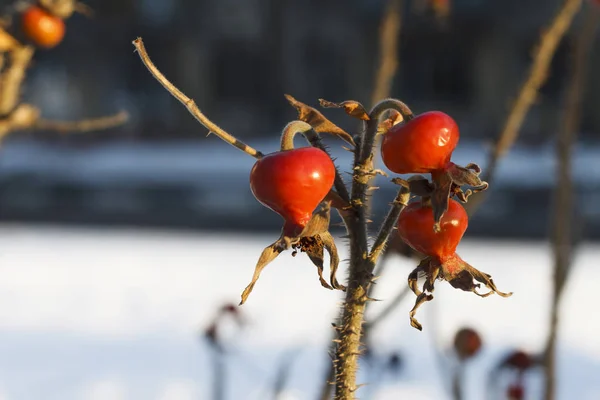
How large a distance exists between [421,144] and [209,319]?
205 cm

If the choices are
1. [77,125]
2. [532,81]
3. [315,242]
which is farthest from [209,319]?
[315,242]

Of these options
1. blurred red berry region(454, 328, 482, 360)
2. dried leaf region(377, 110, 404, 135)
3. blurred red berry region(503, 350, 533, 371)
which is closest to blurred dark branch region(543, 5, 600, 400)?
blurred red berry region(503, 350, 533, 371)

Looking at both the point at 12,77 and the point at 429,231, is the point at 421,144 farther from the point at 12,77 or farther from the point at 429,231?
the point at 12,77

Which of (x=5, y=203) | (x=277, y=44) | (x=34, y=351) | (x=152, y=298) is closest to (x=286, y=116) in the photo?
(x=277, y=44)

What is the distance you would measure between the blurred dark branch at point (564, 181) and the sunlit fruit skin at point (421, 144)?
500 millimetres

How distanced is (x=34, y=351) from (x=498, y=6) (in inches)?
289

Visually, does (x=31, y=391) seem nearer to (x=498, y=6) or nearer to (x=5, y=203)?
(x=5, y=203)

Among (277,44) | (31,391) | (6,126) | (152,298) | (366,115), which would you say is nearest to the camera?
(366,115)

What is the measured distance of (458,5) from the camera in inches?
324

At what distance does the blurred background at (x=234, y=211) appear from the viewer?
205 centimetres

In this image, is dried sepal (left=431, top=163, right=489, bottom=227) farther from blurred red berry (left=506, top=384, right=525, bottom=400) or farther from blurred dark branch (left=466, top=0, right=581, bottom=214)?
blurred red berry (left=506, top=384, right=525, bottom=400)

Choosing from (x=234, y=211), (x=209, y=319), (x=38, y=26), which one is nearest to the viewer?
(x=38, y=26)

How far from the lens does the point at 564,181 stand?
829 millimetres

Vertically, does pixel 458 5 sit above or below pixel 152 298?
above
